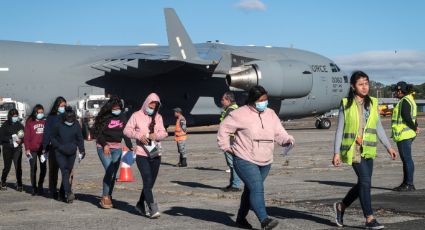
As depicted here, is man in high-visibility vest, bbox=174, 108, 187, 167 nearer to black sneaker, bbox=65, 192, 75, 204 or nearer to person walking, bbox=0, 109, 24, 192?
person walking, bbox=0, 109, 24, 192

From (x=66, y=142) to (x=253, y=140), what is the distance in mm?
4818

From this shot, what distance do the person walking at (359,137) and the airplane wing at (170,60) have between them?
A: 2556 cm

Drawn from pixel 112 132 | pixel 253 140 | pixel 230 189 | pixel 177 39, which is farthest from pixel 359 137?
pixel 177 39

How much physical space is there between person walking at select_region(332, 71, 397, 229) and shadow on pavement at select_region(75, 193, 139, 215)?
3.50m

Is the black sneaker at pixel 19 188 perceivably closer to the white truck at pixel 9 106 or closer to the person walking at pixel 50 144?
the person walking at pixel 50 144

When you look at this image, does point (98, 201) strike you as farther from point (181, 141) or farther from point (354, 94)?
point (181, 141)

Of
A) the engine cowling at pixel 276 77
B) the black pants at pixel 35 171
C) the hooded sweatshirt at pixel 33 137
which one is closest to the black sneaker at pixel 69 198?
the black pants at pixel 35 171

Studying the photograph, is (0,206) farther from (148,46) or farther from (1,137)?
(148,46)

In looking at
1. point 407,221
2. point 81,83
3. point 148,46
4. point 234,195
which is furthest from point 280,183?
point 148,46

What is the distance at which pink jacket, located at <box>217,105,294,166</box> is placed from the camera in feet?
29.6

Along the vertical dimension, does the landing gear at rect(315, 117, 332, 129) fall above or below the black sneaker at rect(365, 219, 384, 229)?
above

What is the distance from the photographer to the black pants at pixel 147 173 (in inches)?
408

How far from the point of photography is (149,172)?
1052 cm

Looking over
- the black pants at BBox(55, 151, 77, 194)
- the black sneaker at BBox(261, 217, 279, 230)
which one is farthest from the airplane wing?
the black sneaker at BBox(261, 217, 279, 230)
